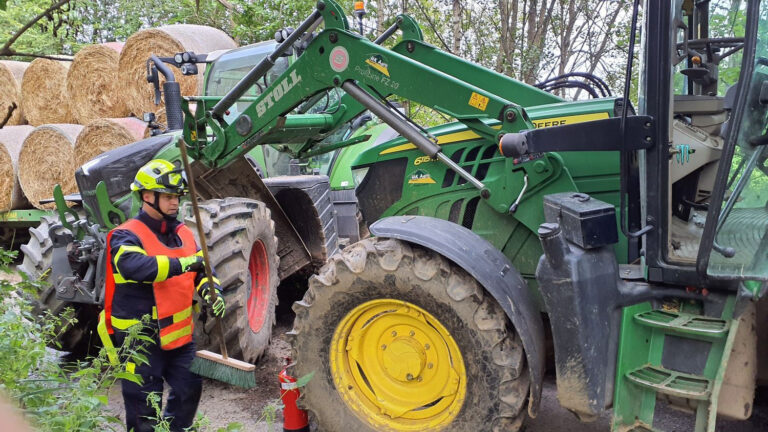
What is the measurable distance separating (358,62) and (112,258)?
1.80 metres

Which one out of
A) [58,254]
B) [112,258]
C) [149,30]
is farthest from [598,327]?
[149,30]

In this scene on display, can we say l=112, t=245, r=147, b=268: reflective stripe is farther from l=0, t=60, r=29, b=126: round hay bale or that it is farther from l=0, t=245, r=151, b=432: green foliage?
l=0, t=60, r=29, b=126: round hay bale

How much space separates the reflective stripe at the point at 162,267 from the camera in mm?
3643

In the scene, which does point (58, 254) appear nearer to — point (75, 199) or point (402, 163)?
point (75, 199)

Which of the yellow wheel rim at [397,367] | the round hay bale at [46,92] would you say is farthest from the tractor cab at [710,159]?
the round hay bale at [46,92]

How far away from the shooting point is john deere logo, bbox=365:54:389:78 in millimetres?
3750

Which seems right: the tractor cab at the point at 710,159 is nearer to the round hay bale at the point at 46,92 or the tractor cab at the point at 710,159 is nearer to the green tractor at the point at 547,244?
the green tractor at the point at 547,244

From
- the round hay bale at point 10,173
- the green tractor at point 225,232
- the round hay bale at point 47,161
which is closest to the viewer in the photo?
the green tractor at point 225,232

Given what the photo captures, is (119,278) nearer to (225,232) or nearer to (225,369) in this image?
(225,369)

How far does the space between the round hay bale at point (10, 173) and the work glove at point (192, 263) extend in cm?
690

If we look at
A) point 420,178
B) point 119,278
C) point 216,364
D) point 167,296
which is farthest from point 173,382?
point 420,178

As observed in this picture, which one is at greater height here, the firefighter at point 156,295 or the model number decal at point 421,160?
the model number decal at point 421,160

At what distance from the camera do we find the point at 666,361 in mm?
2902

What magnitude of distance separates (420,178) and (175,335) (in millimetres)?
1712
